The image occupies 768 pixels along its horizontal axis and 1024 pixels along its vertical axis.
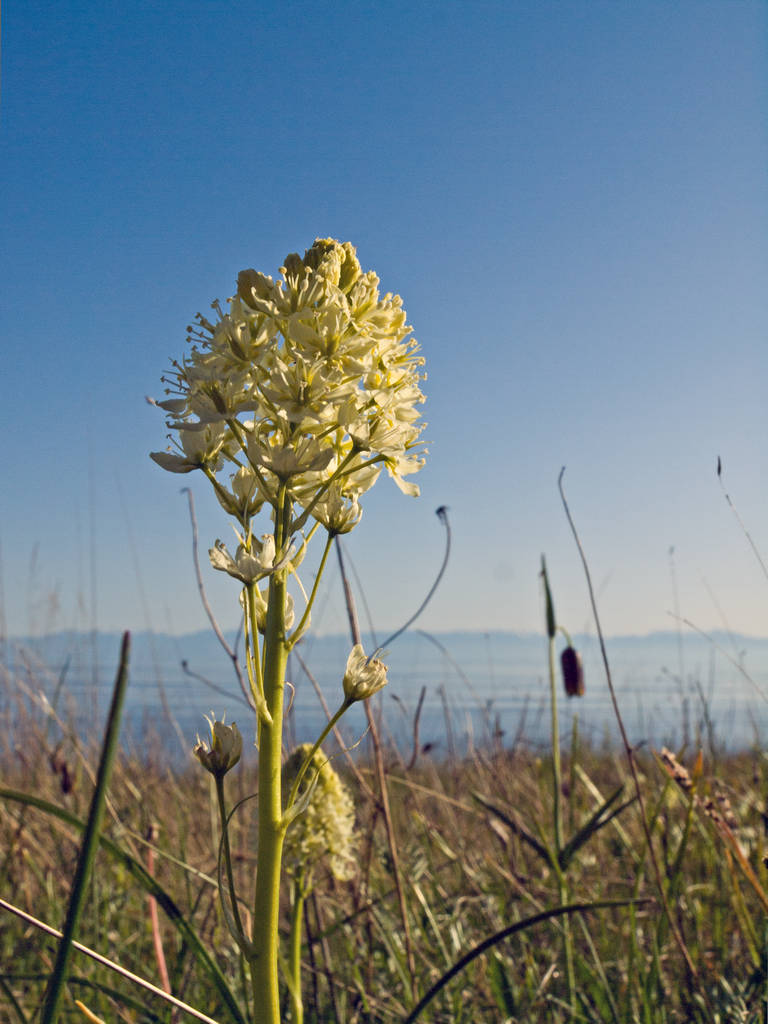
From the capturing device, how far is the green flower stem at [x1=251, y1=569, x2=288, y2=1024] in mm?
1251

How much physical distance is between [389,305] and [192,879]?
276 cm

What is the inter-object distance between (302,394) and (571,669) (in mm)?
1680

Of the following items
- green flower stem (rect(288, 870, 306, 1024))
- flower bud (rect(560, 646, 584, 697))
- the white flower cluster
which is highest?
flower bud (rect(560, 646, 584, 697))

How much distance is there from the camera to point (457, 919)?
2.42 m

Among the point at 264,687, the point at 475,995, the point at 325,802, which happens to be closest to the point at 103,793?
the point at 264,687

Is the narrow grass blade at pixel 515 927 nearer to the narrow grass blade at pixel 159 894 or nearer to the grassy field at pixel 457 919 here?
the grassy field at pixel 457 919

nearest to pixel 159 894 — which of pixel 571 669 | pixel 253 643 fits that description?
pixel 253 643

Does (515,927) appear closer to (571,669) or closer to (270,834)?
(270,834)

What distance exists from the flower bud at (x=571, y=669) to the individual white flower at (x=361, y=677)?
1.36 metres

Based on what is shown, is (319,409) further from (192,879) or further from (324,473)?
(192,879)

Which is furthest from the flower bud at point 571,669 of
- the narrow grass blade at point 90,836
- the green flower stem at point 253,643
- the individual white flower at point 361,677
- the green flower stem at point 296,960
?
the narrow grass blade at point 90,836

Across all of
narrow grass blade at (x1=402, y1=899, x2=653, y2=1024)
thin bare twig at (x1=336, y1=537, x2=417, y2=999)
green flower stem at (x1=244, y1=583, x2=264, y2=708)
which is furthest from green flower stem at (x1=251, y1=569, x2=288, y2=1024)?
thin bare twig at (x1=336, y1=537, x2=417, y2=999)

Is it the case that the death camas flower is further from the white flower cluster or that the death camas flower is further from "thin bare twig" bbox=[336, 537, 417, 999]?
the white flower cluster

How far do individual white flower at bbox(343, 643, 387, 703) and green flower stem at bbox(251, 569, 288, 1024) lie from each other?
0.15 meters
